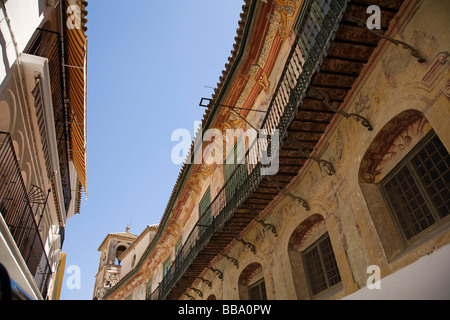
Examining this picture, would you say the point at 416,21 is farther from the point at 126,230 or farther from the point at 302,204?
the point at 126,230

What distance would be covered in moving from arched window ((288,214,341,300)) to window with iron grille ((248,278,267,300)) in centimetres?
190

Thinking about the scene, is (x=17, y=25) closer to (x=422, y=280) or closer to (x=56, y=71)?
(x=56, y=71)

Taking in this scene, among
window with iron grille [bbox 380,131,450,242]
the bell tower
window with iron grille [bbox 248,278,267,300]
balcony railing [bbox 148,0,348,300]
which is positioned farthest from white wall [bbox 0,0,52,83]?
the bell tower

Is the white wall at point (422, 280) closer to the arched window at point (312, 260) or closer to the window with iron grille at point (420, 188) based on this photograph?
the window with iron grille at point (420, 188)

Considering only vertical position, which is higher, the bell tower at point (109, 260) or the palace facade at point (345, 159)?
the bell tower at point (109, 260)

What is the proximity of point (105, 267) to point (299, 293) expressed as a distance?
100 feet

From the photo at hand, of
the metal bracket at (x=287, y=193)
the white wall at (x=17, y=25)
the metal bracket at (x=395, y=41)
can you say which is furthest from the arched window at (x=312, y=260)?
the white wall at (x=17, y=25)

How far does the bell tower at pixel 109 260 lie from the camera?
1275 inches

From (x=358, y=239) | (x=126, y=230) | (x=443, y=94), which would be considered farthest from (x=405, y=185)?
(x=126, y=230)

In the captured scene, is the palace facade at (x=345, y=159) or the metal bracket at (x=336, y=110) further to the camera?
the metal bracket at (x=336, y=110)

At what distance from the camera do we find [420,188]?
464cm

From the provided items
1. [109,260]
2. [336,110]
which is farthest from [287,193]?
[109,260]

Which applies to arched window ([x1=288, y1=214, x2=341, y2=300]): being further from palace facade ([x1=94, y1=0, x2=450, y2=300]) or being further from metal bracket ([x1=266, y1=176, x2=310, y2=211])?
metal bracket ([x1=266, y1=176, x2=310, y2=211])

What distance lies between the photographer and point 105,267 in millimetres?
32906
